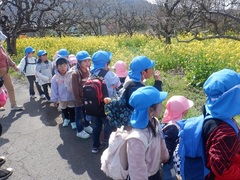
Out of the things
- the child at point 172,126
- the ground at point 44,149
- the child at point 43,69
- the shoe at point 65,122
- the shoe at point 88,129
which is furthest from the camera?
the child at point 43,69

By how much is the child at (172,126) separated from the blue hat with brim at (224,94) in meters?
0.73

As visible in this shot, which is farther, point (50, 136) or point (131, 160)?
point (50, 136)

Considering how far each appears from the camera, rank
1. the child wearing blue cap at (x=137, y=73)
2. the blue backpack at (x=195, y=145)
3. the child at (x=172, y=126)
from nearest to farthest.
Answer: the blue backpack at (x=195, y=145) → the child at (x=172, y=126) → the child wearing blue cap at (x=137, y=73)

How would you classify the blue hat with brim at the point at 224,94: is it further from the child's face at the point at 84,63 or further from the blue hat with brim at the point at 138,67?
the child's face at the point at 84,63

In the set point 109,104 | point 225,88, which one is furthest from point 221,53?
point 225,88

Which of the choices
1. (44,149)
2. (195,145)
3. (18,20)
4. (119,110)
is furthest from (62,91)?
(18,20)

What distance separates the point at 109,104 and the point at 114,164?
1.00 meters

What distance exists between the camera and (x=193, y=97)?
5070mm

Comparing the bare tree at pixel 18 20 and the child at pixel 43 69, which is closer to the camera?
the child at pixel 43 69

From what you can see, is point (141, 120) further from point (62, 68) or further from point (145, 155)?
point (62, 68)

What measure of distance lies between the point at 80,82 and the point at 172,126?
1901 mm

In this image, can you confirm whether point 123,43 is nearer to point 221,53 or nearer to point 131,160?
point 221,53

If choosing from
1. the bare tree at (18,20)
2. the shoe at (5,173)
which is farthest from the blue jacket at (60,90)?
the bare tree at (18,20)

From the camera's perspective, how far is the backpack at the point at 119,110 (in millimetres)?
2869
